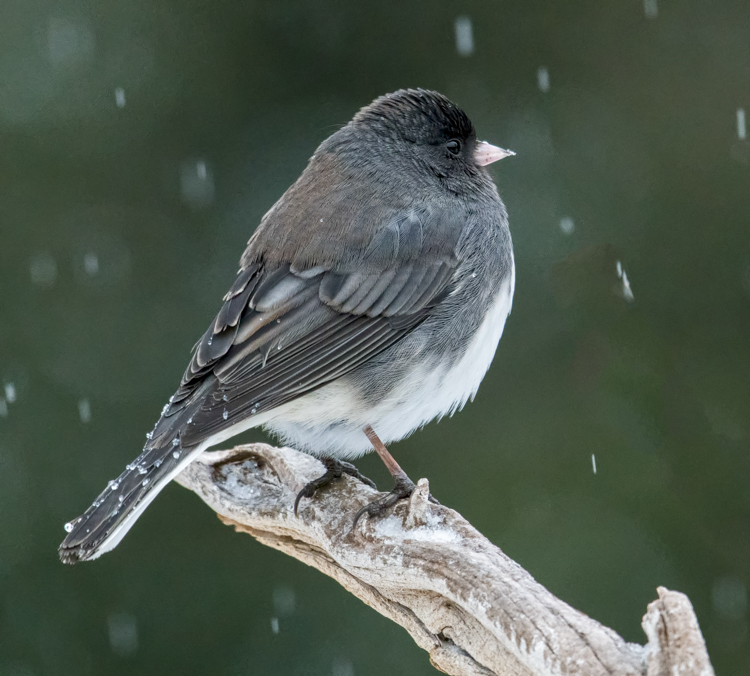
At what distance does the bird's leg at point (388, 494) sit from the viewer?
2076mm

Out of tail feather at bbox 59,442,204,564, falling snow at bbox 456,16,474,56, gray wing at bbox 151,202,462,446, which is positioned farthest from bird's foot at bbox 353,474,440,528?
falling snow at bbox 456,16,474,56

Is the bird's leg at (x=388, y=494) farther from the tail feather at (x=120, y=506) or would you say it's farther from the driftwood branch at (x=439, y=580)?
the tail feather at (x=120, y=506)

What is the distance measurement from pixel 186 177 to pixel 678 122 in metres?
1.62

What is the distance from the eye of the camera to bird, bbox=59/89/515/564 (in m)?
2.10

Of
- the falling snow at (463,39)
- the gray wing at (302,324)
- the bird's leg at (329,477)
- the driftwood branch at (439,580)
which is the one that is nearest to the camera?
the driftwood branch at (439,580)

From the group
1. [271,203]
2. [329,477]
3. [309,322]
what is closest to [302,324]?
[309,322]

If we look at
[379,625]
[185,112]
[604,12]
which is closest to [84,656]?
[379,625]

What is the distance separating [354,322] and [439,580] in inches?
24.1

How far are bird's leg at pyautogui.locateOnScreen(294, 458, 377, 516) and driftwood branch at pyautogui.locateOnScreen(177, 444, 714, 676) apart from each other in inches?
0.8

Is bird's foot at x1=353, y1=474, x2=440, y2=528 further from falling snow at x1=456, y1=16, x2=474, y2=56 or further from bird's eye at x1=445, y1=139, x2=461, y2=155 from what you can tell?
falling snow at x1=456, y1=16, x2=474, y2=56

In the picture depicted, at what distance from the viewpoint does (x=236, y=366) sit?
6.95 ft

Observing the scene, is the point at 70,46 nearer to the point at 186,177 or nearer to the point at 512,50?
the point at 186,177

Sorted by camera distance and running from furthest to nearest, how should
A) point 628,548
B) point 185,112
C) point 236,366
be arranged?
point 185,112 < point 628,548 < point 236,366

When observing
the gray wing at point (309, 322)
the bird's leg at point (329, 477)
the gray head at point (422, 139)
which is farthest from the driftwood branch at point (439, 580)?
the gray head at point (422, 139)
